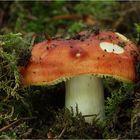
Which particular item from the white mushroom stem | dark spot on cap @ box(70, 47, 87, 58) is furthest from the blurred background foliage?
dark spot on cap @ box(70, 47, 87, 58)

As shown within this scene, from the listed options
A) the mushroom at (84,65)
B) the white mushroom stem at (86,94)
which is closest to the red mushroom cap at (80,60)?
the mushroom at (84,65)

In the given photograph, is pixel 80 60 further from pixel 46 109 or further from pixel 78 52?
pixel 46 109

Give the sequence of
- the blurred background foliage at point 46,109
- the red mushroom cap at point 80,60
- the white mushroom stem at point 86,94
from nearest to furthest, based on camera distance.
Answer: the red mushroom cap at point 80,60
the blurred background foliage at point 46,109
the white mushroom stem at point 86,94

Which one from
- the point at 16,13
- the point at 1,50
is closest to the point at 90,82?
the point at 1,50

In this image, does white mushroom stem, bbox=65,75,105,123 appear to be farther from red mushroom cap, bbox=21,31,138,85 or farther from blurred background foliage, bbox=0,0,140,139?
red mushroom cap, bbox=21,31,138,85

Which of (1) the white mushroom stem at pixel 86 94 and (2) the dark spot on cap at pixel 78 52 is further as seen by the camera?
(1) the white mushroom stem at pixel 86 94

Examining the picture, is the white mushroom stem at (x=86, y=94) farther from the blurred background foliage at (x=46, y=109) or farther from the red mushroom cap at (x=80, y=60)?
the red mushroom cap at (x=80, y=60)

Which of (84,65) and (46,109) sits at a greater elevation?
(84,65)

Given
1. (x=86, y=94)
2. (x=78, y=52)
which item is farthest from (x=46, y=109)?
(x=78, y=52)
